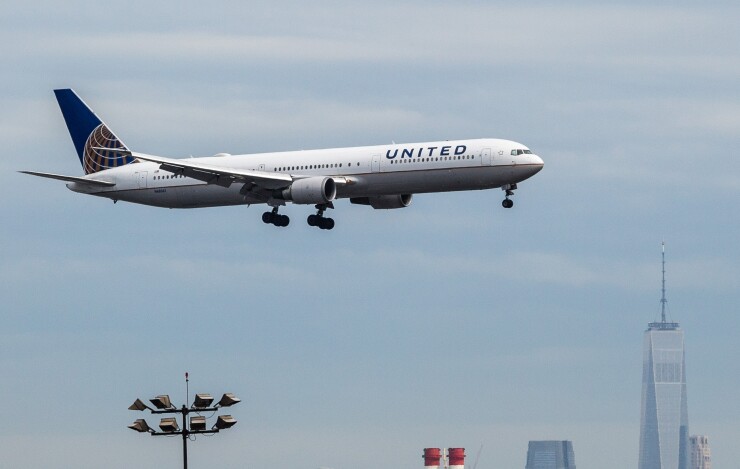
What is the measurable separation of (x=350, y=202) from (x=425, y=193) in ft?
31.4

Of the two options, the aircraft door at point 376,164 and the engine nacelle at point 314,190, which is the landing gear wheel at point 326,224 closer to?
the engine nacelle at point 314,190

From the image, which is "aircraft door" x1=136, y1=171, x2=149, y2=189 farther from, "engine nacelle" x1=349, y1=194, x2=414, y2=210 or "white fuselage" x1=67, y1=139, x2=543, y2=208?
"engine nacelle" x1=349, y1=194, x2=414, y2=210

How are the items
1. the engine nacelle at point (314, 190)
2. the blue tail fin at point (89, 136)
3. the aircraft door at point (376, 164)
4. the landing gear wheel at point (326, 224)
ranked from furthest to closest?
the blue tail fin at point (89, 136) < the landing gear wheel at point (326, 224) < the engine nacelle at point (314, 190) < the aircraft door at point (376, 164)

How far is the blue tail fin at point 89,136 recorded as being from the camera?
14150 centimetres

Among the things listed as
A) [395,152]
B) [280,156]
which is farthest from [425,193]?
[280,156]

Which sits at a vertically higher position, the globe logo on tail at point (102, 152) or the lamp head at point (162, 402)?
the globe logo on tail at point (102, 152)

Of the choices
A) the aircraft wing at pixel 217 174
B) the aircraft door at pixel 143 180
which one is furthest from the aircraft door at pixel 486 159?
the aircraft door at pixel 143 180

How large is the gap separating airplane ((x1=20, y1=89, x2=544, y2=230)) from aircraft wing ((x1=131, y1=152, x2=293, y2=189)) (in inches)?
2.9

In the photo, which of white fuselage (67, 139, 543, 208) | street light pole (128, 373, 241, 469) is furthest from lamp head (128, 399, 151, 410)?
white fuselage (67, 139, 543, 208)

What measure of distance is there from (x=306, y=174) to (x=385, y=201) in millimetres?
6775

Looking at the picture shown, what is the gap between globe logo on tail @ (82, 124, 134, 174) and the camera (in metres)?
141

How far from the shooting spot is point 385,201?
132 m

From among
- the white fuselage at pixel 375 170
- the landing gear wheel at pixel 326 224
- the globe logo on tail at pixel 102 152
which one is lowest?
the landing gear wheel at pixel 326 224

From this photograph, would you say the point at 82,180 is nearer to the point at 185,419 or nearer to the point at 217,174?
the point at 217,174
